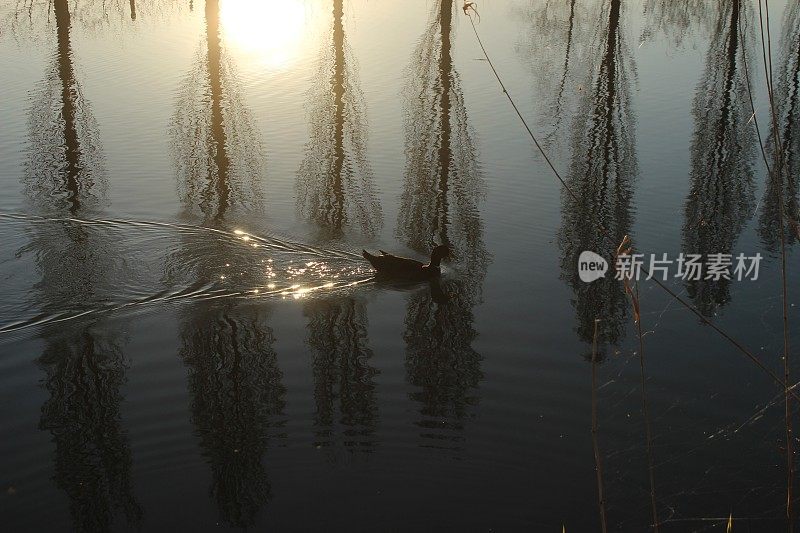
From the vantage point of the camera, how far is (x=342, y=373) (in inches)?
Answer: 352

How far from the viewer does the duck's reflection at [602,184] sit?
1045 cm

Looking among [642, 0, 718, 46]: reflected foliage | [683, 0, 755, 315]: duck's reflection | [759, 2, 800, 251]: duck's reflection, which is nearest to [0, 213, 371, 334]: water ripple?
[683, 0, 755, 315]: duck's reflection

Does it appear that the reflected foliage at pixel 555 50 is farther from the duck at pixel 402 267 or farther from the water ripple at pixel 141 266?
the water ripple at pixel 141 266

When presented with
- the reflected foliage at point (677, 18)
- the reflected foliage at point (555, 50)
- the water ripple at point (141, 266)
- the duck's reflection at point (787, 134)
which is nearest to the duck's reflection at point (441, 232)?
the water ripple at point (141, 266)

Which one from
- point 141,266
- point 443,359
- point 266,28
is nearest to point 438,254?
point 443,359

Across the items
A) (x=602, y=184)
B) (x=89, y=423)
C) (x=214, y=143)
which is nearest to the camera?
(x=89, y=423)

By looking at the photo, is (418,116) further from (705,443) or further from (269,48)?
(705,443)

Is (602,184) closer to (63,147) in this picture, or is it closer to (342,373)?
(342,373)

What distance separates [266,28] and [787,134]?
13.4 meters

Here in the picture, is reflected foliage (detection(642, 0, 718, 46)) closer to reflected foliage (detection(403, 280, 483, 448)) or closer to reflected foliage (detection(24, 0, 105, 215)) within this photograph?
reflected foliage (detection(24, 0, 105, 215))

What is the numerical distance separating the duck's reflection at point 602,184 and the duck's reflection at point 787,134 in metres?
1.92

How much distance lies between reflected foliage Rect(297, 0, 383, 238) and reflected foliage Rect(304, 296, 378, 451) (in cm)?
226

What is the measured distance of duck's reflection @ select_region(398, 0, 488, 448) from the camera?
28.2ft

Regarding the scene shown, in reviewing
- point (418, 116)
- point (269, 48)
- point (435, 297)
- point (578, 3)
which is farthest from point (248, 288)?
point (578, 3)
